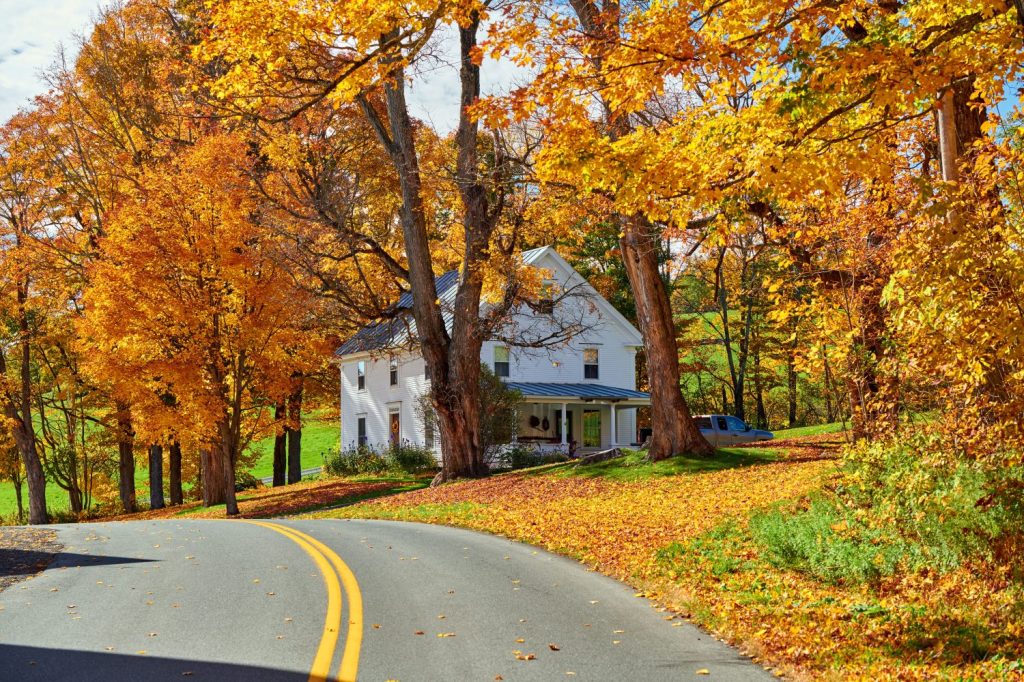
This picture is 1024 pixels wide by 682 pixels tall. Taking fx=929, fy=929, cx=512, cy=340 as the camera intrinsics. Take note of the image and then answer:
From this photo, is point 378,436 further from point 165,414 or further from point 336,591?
point 336,591

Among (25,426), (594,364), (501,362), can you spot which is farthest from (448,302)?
(25,426)

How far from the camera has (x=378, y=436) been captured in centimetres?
4253

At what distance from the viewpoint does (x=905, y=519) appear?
9.05m

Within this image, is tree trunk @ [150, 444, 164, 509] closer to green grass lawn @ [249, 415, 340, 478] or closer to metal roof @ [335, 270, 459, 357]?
metal roof @ [335, 270, 459, 357]

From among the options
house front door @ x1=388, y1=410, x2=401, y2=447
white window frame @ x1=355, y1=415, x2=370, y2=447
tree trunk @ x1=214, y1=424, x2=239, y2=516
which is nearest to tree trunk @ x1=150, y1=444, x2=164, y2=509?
white window frame @ x1=355, y1=415, x2=370, y2=447

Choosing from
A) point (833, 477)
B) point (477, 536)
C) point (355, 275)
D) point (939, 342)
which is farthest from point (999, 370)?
point (355, 275)

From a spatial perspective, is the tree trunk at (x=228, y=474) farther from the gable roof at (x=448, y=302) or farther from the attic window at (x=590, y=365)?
the attic window at (x=590, y=365)

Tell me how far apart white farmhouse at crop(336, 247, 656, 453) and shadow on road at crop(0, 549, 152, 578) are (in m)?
23.7

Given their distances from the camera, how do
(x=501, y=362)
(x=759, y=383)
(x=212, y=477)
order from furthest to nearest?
1. (x=759, y=383)
2. (x=501, y=362)
3. (x=212, y=477)

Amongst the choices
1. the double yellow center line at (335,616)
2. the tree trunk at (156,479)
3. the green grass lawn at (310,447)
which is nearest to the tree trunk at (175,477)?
the tree trunk at (156,479)

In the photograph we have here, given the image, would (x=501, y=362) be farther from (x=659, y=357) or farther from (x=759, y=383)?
(x=759, y=383)

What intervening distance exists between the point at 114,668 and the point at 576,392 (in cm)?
3321

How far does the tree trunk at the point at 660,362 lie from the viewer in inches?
881

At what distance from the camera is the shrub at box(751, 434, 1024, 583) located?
8.31 m
